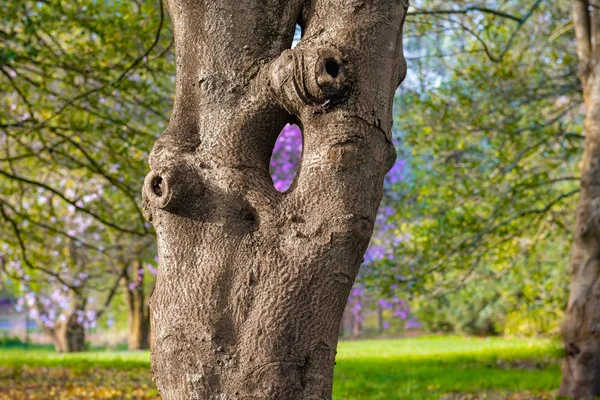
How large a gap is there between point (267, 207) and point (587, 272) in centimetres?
588

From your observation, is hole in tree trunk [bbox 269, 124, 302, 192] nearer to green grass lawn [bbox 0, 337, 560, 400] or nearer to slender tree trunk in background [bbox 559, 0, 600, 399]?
green grass lawn [bbox 0, 337, 560, 400]

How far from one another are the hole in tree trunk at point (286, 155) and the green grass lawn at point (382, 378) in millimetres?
3925

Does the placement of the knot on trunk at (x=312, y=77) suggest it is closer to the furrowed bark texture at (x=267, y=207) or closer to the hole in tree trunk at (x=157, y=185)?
the furrowed bark texture at (x=267, y=207)

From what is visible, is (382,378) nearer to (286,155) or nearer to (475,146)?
(475,146)

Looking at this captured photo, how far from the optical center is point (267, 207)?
8.74ft

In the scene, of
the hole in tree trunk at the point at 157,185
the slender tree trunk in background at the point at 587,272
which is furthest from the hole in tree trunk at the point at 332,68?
the slender tree trunk in background at the point at 587,272

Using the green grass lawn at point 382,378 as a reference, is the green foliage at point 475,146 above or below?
above

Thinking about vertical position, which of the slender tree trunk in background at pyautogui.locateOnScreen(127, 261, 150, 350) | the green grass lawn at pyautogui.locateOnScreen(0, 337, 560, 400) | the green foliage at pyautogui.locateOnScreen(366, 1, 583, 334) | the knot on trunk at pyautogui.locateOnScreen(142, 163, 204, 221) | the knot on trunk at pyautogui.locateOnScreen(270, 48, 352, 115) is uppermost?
the green foliage at pyautogui.locateOnScreen(366, 1, 583, 334)

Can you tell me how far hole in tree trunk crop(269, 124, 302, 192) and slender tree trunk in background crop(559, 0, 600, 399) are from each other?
20.3 ft

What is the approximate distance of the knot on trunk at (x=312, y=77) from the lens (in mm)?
2527

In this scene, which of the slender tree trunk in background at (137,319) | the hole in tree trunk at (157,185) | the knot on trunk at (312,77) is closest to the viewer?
the knot on trunk at (312,77)

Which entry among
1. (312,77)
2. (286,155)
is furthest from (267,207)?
(286,155)

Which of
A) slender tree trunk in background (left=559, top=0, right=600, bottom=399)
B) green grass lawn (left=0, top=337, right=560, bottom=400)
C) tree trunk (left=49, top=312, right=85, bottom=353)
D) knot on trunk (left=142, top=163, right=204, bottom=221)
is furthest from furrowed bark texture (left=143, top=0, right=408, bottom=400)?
tree trunk (left=49, top=312, right=85, bottom=353)

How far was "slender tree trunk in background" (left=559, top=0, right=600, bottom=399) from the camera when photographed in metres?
7.08
